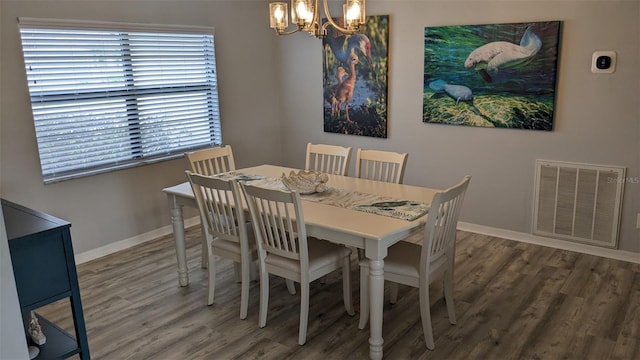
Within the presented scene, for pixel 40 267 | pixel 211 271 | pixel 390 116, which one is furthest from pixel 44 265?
pixel 390 116

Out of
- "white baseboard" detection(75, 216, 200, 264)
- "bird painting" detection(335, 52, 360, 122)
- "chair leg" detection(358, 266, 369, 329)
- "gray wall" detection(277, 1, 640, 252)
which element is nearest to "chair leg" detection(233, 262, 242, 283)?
"chair leg" detection(358, 266, 369, 329)

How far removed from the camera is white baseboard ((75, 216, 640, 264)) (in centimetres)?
384

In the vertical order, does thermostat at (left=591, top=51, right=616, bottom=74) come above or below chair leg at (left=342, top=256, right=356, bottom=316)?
above

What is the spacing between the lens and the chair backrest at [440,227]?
2.47 m

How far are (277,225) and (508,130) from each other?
2357mm

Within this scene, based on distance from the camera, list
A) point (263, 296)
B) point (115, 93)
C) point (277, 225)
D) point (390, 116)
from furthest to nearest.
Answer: point (390, 116), point (115, 93), point (263, 296), point (277, 225)

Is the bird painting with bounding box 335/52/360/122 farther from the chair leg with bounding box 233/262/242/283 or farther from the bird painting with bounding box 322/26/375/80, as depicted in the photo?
the chair leg with bounding box 233/262/242/283

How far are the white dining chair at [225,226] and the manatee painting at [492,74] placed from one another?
7.22 ft

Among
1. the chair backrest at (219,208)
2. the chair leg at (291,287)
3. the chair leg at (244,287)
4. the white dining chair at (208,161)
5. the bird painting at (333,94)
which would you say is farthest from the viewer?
the bird painting at (333,94)

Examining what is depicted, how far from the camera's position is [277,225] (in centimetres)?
273

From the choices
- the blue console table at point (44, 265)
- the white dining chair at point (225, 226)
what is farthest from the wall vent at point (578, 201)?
the blue console table at point (44, 265)

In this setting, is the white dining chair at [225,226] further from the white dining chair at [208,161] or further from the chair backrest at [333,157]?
the chair backrest at [333,157]

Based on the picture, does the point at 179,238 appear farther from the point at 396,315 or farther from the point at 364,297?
the point at 396,315

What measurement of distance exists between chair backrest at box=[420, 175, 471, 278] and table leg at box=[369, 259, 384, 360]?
0.26 metres
